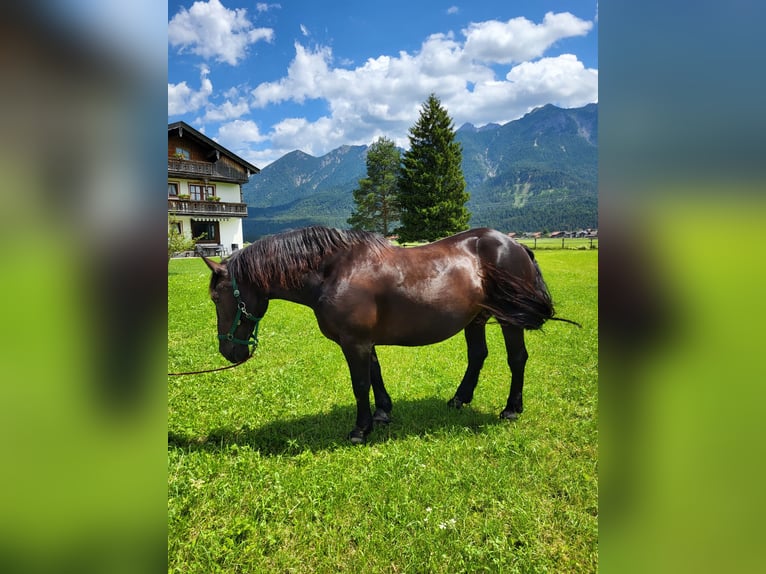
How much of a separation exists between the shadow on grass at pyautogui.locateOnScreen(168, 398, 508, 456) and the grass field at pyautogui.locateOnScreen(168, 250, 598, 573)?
0.02 m

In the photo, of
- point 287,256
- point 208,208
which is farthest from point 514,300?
point 208,208

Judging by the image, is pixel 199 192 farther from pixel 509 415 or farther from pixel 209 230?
pixel 509 415

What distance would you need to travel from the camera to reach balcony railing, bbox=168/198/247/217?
93.7ft

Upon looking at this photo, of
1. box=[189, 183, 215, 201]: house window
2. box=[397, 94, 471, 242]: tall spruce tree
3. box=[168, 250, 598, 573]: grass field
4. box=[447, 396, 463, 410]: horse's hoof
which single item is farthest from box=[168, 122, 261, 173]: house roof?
box=[447, 396, 463, 410]: horse's hoof

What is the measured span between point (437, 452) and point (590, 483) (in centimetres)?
133

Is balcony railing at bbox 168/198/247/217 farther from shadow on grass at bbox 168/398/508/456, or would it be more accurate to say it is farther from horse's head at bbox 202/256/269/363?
shadow on grass at bbox 168/398/508/456

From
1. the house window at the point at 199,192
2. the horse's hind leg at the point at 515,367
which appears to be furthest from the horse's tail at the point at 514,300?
the house window at the point at 199,192

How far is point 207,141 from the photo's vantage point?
30719 mm

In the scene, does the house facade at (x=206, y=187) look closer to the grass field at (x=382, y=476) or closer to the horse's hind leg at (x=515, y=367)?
the grass field at (x=382, y=476)

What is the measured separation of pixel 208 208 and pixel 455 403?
31.8m

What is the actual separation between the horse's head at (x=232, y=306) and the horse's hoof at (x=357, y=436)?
146 centimetres
